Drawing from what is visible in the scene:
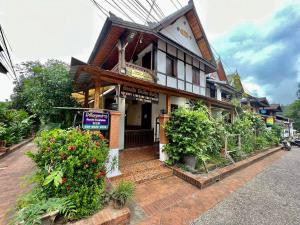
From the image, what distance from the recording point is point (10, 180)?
4.59 meters

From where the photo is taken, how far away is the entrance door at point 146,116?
31.2ft

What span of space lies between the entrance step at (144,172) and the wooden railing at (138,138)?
6.94ft

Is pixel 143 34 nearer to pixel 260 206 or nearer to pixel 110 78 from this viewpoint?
pixel 110 78

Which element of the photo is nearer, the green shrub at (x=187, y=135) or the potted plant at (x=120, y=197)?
the potted plant at (x=120, y=197)

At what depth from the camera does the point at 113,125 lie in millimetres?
4629

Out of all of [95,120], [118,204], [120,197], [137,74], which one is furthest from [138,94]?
[118,204]

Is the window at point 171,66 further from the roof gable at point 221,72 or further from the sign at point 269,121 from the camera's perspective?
the sign at point 269,121

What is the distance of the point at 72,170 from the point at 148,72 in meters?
6.47

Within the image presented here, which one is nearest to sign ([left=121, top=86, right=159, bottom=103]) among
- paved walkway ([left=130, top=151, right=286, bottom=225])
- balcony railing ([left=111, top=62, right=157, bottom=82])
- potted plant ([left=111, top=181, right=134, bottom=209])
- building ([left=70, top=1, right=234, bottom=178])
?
building ([left=70, top=1, right=234, bottom=178])

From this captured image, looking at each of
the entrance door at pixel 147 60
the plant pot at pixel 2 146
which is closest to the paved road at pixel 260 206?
the entrance door at pixel 147 60

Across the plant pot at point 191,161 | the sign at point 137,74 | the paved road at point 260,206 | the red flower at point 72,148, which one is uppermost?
the sign at point 137,74

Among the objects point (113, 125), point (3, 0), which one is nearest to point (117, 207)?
point (113, 125)

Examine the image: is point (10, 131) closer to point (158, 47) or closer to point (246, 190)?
point (158, 47)

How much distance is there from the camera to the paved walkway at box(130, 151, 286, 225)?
10.6 feet
